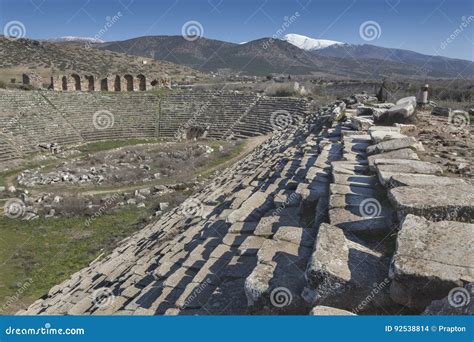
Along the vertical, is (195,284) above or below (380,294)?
below

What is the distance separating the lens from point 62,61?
54344mm

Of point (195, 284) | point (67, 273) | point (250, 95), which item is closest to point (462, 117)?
point (195, 284)

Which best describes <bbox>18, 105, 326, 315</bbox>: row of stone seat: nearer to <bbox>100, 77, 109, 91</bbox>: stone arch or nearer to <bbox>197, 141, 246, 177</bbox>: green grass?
<bbox>197, 141, 246, 177</bbox>: green grass

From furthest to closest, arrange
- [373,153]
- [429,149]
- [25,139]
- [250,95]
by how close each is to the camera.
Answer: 1. [250,95]
2. [25,139]
3. [429,149]
4. [373,153]

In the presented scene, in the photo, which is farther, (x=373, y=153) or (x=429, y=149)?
(x=429, y=149)

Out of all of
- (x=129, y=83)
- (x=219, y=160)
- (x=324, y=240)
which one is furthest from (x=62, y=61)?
(x=324, y=240)

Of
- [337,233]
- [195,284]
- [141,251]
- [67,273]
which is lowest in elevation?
[67,273]

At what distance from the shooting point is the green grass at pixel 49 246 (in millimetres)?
10531

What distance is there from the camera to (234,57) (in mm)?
137875

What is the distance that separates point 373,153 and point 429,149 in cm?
133

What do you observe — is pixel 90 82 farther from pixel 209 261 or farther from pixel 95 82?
pixel 209 261

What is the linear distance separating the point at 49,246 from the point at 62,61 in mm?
47111

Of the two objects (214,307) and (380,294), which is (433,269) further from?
(214,307)

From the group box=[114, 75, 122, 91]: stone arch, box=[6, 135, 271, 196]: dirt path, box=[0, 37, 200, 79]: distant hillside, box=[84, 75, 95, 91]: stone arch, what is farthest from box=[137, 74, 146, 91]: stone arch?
box=[6, 135, 271, 196]: dirt path
